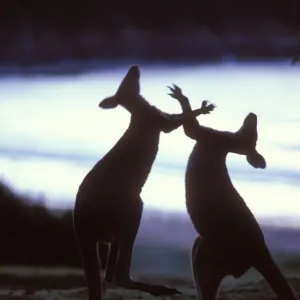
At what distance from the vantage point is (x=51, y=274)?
135cm

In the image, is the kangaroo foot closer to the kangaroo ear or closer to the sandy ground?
the sandy ground

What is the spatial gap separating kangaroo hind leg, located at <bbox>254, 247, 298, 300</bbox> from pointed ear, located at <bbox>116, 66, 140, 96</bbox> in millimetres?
363

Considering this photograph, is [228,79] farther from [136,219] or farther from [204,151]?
[136,219]

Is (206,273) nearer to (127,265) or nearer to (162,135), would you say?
(127,265)

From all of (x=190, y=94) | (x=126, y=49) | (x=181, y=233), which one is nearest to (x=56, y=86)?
(x=126, y=49)

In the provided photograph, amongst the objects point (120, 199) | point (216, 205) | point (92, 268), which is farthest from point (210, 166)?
point (92, 268)

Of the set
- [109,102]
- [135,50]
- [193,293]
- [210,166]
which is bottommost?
[193,293]

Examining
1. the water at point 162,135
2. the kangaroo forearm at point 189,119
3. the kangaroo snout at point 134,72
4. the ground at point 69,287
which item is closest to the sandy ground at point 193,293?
the ground at point 69,287

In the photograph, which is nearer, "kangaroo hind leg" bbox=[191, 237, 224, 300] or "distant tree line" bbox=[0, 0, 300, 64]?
"kangaroo hind leg" bbox=[191, 237, 224, 300]

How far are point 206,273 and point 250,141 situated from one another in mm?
244

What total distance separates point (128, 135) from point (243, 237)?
0.27 meters

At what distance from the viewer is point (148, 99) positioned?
1.36 metres

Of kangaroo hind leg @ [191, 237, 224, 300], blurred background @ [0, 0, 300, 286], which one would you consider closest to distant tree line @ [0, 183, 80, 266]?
blurred background @ [0, 0, 300, 286]

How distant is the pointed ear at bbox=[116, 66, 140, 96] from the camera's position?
4.40 ft
